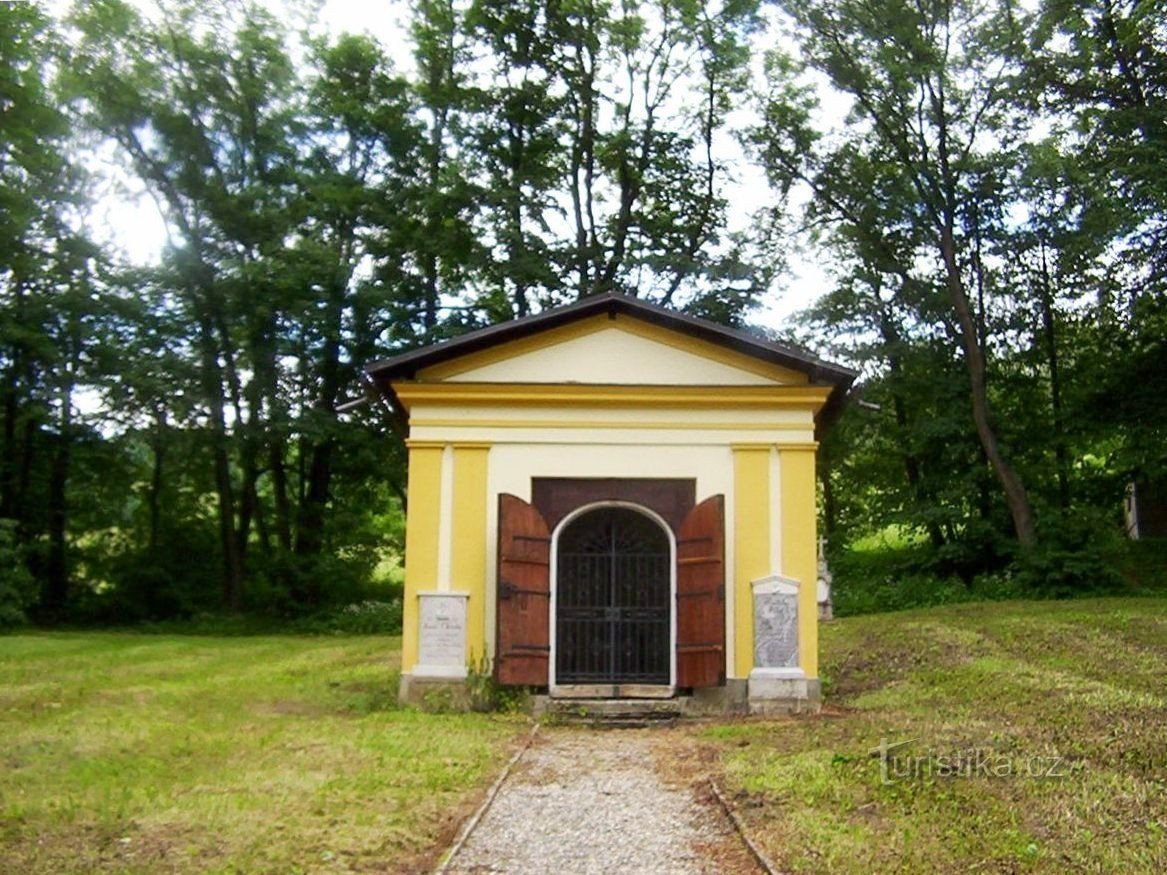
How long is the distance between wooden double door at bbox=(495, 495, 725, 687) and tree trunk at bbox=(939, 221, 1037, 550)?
15449mm

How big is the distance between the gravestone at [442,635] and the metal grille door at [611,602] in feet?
3.88

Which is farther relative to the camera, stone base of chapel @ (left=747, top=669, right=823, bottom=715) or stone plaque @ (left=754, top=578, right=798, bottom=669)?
stone plaque @ (left=754, top=578, right=798, bottom=669)

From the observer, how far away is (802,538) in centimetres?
1260

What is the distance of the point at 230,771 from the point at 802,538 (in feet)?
21.9

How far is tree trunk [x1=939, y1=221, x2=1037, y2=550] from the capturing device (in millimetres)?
26031

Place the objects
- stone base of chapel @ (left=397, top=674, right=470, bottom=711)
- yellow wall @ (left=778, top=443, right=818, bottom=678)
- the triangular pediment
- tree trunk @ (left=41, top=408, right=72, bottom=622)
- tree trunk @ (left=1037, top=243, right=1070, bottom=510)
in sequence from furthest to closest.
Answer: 1. tree trunk @ (left=41, top=408, right=72, bottom=622)
2. tree trunk @ (left=1037, top=243, right=1070, bottom=510)
3. the triangular pediment
4. yellow wall @ (left=778, top=443, right=818, bottom=678)
5. stone base of chapel @ (left=397, top=674, right=470, bottom=711)

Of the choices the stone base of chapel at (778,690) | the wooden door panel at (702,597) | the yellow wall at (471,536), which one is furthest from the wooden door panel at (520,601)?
the stone base of chapel at (778,690)

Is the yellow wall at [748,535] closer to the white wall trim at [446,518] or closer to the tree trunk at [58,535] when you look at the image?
the white wall trim at [446,518]

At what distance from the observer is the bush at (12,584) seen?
2431 cm

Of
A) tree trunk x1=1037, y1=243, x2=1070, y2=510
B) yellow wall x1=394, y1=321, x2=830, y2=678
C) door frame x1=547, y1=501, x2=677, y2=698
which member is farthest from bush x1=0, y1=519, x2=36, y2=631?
tree trunk x1=1037, y1=243, x2=1070, y2=510

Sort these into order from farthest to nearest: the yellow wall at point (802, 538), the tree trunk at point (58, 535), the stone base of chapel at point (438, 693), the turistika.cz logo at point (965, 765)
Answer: the tree trunk at point (58, 535) → the yellow wall at point (802, 538) → the stone base of chapel at point (438, 693) → the turistika.cz logo at point (965, 765)

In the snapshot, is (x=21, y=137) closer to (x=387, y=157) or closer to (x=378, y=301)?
(x=378, y=301)

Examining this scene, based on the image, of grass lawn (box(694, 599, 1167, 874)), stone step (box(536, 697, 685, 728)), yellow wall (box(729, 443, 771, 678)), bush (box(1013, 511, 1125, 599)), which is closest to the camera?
grass lawn (box(694, 599, 1167, 874))

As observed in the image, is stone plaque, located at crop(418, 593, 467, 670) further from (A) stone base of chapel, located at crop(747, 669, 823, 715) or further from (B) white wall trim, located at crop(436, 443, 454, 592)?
(A) stone base of chapel, located at crop(747, 669, 823, 715)
